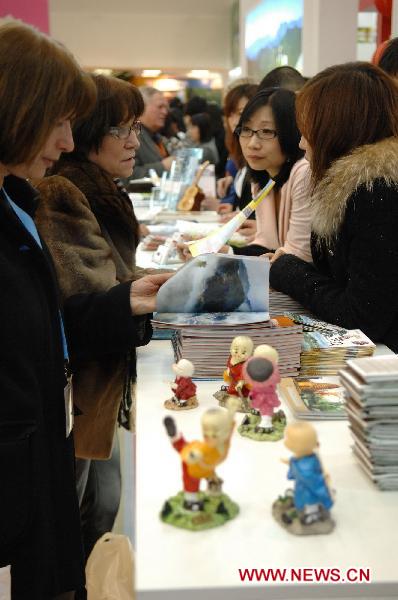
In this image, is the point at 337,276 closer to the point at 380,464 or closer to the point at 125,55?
the point at 380,464

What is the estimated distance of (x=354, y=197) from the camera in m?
1.97

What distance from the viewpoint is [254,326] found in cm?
182

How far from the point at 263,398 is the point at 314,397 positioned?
0.24 m

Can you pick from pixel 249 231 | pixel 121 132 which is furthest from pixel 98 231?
pixel 249 231

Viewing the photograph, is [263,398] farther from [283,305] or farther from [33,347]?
[283,305]

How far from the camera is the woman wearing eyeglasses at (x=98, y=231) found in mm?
1900

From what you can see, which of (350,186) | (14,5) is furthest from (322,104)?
(14,5)

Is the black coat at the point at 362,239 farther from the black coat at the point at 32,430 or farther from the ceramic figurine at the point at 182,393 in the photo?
the black coat at the point at 32,430

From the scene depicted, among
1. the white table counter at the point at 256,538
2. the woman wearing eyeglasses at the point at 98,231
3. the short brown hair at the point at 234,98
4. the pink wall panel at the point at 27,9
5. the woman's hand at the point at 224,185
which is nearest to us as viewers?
the white table counter at the point at 256,538

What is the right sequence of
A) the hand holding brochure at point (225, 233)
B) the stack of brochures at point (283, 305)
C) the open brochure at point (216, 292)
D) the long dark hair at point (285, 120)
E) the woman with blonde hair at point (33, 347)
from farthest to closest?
1. the long dark hair at point (285, 120)
2. the stack of brochures at point (283, 305)
3. the hand holding brochure at point (225, 233)
4. the open brochure at point (216, 292)
5. the woman with blonde hair at point (33, 347)

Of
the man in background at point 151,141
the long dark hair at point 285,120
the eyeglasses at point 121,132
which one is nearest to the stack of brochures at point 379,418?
the eyeglasses at point 121,132

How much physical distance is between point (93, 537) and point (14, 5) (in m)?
6.94

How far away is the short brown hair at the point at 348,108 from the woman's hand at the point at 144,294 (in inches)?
25.1

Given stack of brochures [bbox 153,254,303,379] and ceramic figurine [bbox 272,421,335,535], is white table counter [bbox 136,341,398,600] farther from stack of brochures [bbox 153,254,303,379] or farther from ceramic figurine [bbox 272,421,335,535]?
stack of brochures [bbox 153,254,303,379]
